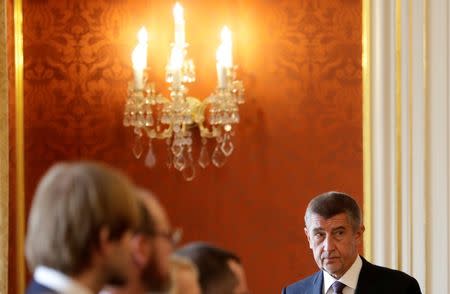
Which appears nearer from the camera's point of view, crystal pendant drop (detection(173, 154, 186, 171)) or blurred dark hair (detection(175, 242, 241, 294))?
blurred dark hair (detection(175, 242, 241, 294))

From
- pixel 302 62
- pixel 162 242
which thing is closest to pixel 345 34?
pixel 302 62

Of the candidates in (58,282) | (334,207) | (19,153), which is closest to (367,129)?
(334,207)

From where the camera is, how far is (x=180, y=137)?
5527mm

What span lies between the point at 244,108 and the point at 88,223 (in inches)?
160

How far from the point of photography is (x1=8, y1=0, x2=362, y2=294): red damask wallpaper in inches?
222

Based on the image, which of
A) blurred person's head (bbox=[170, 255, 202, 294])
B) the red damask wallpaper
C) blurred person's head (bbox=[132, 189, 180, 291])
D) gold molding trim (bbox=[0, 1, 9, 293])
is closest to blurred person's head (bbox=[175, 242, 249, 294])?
blurred person's head (bbox=[170, 255, 202, 294])

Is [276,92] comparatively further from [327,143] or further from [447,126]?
[447,126]

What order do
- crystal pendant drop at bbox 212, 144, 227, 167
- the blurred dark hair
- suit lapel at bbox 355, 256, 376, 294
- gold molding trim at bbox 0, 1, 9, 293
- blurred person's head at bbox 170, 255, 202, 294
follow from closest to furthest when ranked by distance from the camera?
blurred person's head at bbox 170, 255, 202, 294, the blurred dark hair, suit lapel at bbox 355, 256, 376, 294, gold molding trim at bbox 0, 1, 9, 293, crystal pendant drop at bbox 212, 144, 227, 167

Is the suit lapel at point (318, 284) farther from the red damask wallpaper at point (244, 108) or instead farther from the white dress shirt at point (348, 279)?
the red damask wallpaper at point (244, 108)

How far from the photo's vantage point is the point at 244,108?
5.62 meters

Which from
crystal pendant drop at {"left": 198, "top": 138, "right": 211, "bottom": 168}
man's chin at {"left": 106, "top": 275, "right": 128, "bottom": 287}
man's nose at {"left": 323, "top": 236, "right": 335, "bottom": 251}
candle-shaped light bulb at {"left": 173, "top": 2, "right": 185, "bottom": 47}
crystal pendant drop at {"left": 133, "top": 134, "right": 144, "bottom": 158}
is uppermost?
candle-shaped light bulb at {"left": 173, "top": 2, "right": 185, "bottom": 47}

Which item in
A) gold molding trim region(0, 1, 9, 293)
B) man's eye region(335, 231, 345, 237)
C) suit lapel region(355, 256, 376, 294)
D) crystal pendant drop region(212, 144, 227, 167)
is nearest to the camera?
suit lapel region(355, 256, 376, 294)

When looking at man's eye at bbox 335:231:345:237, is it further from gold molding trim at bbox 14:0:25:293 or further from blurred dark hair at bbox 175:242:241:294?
gold molding trim at bbox 14:0:25:293

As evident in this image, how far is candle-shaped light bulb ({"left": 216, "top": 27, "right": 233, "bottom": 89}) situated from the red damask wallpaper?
0.49 ft
